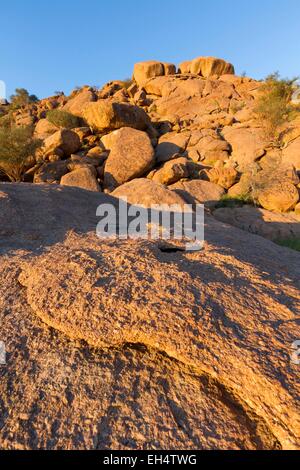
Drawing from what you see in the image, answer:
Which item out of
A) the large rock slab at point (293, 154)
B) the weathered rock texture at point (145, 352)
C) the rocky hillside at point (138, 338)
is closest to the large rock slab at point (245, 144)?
the large rock slab at point (293, 154)

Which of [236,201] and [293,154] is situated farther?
[293,154]

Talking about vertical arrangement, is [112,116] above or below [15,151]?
above

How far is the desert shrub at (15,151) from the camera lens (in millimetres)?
11469

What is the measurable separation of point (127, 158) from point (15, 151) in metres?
5.13

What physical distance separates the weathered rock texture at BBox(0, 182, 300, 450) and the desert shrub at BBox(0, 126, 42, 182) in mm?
10381

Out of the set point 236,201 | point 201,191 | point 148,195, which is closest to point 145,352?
point 148,195

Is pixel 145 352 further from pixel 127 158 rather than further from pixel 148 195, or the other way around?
pixel 127 158

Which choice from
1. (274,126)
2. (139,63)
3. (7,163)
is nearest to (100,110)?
(7,163)

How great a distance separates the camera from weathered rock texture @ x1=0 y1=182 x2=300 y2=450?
1431 millimetres

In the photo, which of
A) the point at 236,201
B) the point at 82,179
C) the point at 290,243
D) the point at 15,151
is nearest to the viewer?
the point at 290,243

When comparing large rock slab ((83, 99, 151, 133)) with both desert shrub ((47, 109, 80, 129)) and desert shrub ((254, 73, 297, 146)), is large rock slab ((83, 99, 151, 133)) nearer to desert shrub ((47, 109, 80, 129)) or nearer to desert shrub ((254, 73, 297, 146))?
desert shrub ((47, 109, 80, 129))

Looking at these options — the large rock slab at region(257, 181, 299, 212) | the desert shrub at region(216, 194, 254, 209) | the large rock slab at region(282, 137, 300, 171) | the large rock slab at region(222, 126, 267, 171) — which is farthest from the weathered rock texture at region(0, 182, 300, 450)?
the large rock slab at region(282, 137, 300, 171)

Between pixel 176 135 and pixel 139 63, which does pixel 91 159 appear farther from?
pixel 139 63

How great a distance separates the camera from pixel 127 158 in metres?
11.2
